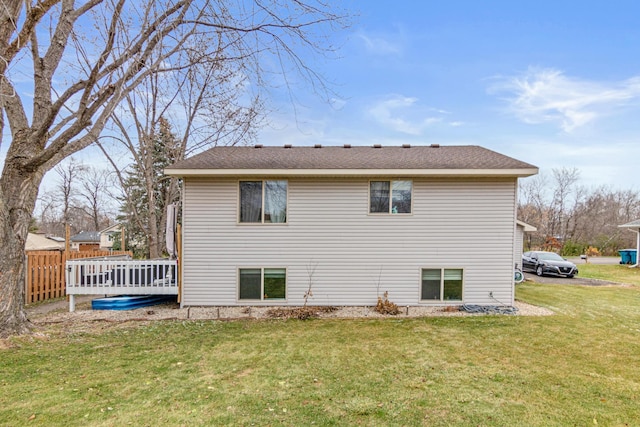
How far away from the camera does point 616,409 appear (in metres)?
3.26

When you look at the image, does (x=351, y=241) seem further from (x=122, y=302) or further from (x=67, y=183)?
(x=67, y=183)

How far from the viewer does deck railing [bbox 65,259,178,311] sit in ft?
24.1

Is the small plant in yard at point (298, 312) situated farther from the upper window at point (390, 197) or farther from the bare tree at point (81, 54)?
the bare tree at point (81, 54)

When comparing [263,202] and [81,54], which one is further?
[263,202]

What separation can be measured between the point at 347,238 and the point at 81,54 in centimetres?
609

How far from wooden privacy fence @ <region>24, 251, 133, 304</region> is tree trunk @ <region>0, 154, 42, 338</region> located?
3778 mm

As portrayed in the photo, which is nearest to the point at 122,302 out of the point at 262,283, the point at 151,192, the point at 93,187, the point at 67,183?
the point at 262,283

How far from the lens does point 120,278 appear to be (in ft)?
24.6

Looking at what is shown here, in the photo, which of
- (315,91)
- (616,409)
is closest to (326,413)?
(616,409)

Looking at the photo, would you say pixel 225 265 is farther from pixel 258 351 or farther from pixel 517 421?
pixel 517 421

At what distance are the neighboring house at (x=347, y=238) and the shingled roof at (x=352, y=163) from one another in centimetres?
19

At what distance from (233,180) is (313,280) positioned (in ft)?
10.3

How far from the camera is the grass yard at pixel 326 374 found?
3062 millimetres

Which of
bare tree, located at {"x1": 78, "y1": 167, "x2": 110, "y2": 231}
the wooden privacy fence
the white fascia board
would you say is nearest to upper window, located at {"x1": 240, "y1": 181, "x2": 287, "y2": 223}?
the white fascia board
